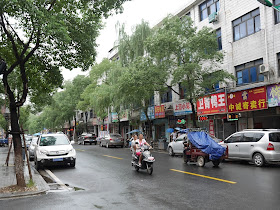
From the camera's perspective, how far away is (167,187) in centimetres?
834

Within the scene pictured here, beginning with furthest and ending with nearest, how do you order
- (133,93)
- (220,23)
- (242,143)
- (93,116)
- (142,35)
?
(93,116)
(142,35)
(133,93)
(220,23)
(242,143)

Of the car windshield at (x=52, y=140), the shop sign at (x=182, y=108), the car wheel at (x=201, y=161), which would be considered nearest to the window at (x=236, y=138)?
the car wheel at (x=201, y=161)

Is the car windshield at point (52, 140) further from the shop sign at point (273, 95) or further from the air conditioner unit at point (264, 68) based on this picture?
the air conditioner unit at point (264, 68)

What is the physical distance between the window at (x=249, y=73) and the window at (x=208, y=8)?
5599mm

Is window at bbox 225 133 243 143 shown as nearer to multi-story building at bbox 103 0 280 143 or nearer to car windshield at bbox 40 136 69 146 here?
multi-story building at bbox 103 0 280 143

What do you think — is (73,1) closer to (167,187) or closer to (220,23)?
(167,187)

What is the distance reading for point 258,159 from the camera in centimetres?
1287

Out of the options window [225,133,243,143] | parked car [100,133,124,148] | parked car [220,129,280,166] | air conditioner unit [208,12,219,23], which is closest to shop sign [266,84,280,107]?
window [225,133,243,143]

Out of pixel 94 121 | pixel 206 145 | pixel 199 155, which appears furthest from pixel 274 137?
pixel 94 121

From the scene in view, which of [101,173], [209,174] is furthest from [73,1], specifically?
[209,174]

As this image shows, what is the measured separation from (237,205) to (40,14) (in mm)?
6909

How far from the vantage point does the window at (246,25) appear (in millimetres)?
19433

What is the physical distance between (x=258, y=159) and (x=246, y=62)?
9.19 m

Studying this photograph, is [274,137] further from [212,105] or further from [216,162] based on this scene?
[212,105]
